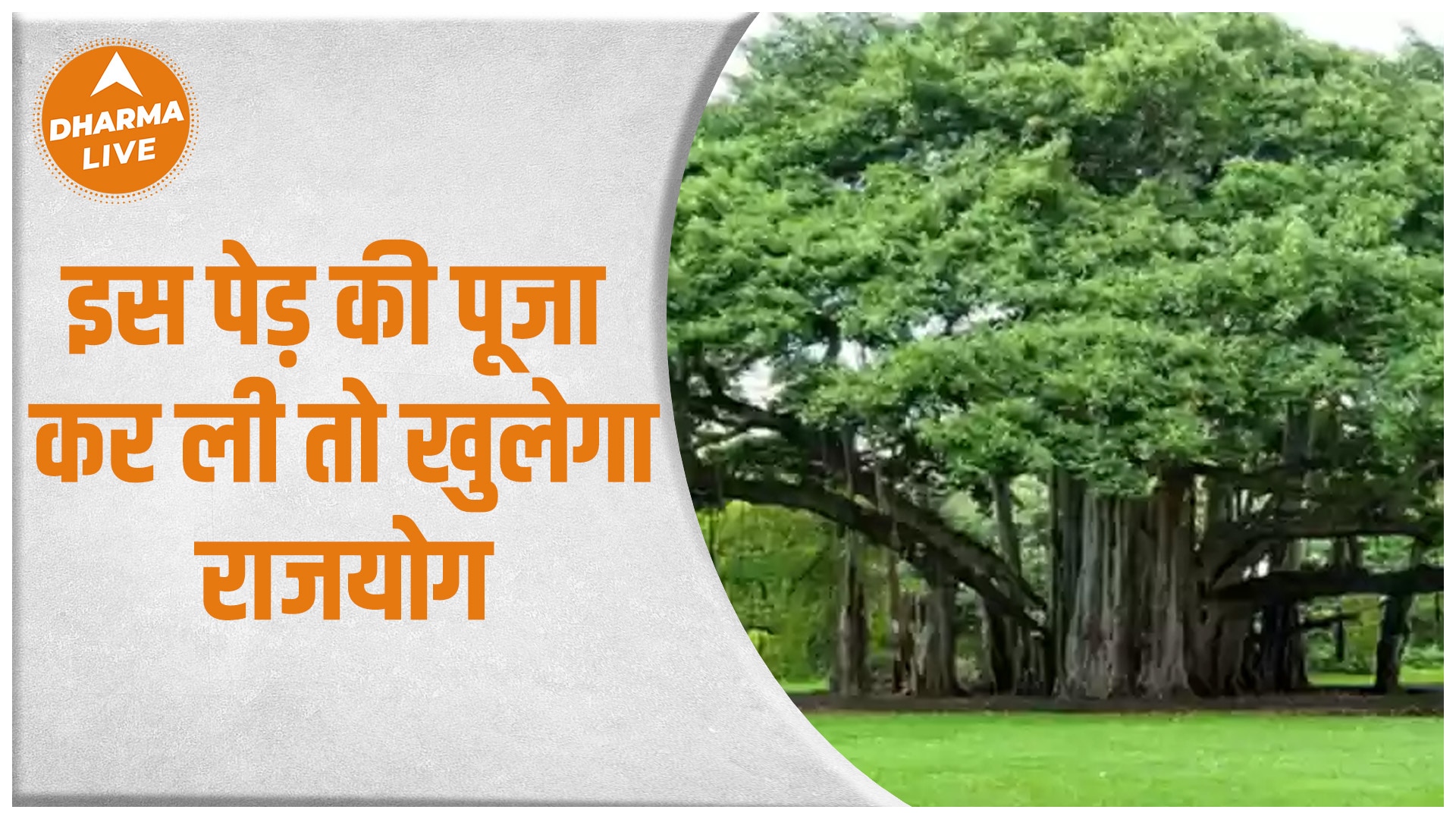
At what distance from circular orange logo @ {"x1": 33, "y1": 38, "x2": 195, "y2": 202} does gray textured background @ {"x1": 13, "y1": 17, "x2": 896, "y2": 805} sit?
0.05 metres

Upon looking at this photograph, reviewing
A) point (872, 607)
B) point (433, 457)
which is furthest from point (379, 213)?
point (872, 607)

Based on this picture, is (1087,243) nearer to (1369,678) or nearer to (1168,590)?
(1168,590)

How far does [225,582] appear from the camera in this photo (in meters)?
5.21

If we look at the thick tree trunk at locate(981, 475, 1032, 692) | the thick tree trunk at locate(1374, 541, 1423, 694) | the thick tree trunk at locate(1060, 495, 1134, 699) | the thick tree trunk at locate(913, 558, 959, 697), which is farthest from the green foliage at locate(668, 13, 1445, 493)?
the thick tree trunk at locate(1374, 541, 1423, 694)

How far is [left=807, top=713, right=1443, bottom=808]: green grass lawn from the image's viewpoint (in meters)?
7.16

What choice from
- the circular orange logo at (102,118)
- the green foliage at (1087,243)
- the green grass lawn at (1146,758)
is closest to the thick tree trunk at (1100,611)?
the green grass lawn at (1146,758)

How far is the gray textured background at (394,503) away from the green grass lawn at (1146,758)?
7.32ft

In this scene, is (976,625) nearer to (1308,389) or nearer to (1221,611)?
(1221,611)

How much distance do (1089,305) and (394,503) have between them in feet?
15.2

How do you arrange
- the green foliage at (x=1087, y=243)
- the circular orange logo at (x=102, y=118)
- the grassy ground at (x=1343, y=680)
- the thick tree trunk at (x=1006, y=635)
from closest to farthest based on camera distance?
the circular orange logo at (x=102, y=118), the green foliage at (x=1087, y=243), the thick tree trunk at (x=1006, y=635), the grassy ground at (x=1343, y=680)

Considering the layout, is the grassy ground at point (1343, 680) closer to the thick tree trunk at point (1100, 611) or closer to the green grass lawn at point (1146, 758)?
A: the green grass lawn at point (1146, 758)

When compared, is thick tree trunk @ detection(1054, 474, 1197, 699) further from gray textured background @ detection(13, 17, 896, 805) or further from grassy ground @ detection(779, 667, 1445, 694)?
gray textured background @ detection(13, 17, 896, 805)

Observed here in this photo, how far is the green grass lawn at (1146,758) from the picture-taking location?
7158 mm

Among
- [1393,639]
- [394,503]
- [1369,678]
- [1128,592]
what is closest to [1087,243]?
[1128,592]
